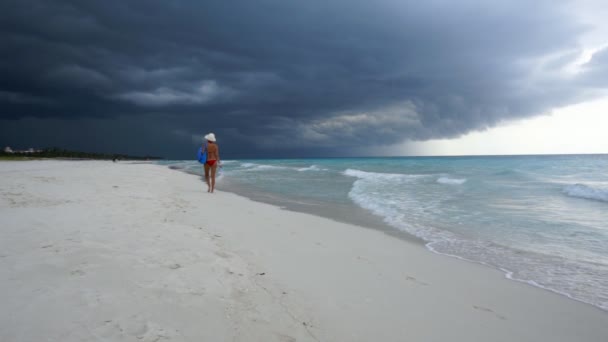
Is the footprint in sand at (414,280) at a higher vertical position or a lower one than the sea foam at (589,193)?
lower

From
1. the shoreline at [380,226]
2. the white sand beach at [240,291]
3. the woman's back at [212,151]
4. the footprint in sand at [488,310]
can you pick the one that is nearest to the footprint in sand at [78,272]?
the white sand beach at [240,291]

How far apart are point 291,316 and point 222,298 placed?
2.28ft

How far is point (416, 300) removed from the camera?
3365 mm

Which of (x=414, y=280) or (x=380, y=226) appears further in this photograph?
(x=380, y=226)

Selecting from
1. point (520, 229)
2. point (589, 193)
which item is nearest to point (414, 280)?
point (520, 229)

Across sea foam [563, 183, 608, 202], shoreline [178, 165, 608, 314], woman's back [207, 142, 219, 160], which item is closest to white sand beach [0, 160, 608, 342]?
shoreline [178, 165, 608, 314]

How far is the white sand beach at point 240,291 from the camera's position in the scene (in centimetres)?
234

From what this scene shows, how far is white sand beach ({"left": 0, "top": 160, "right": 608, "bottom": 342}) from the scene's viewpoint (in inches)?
92.0

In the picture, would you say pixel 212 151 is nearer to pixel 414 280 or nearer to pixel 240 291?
pixel 240 291

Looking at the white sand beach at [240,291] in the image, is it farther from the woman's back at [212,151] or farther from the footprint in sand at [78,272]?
the woman's back at [212,151]

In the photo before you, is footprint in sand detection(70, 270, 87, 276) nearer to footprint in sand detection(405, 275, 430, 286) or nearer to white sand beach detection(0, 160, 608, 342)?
white sand beach detection(0, 160, 608, 342)

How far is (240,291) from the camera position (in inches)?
122

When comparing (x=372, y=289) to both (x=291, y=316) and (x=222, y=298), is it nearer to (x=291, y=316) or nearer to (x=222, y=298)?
(x=291, y=316)

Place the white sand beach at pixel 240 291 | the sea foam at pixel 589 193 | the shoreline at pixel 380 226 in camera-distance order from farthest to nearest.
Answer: the sea foam at pixel 589 193, the shoreline at pixel 380 226, the white sand beach at pixel 240 291
